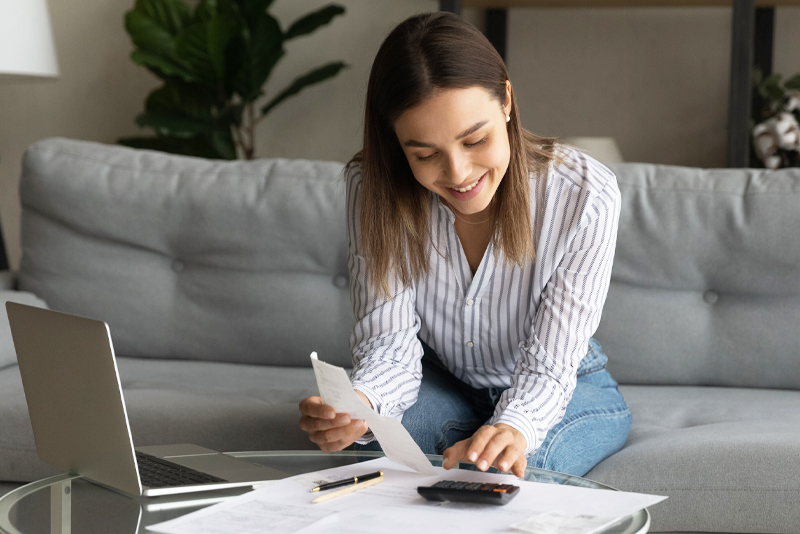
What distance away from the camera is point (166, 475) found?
92cm

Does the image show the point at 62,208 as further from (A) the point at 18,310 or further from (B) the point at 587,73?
(B) the point at 587,73

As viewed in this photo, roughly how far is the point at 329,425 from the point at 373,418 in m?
0.19

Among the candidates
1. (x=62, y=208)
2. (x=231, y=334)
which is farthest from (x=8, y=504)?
(x=62, y=208)

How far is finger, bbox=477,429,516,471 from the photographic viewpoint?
86 cm

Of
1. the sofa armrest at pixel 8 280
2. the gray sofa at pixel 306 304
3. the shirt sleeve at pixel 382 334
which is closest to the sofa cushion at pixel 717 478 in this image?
the gray sofa at pixel 306 304

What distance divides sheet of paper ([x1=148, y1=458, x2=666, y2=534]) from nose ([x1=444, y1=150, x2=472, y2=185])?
0.39 metres

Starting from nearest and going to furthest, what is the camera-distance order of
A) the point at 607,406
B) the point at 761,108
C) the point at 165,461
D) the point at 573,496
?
the point at 573,496 → the point at 165,461 → the point at 607,406 → the point at 761,108

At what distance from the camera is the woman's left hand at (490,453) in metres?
0.87

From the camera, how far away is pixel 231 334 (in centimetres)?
183

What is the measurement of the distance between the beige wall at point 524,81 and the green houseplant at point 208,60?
8.4 inches

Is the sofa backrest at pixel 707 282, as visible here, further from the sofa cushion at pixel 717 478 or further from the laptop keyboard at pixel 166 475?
the laptop keyboard at pixel 166 475

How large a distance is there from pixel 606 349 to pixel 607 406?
44 centimetres

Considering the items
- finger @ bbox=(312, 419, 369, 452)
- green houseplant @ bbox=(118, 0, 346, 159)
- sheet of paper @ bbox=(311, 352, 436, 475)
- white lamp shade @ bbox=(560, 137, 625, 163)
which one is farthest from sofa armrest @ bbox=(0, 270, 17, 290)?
white lamp shade @ bbox=(560, 137, 625, 163)

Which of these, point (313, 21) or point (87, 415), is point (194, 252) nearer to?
point (87, 415)
